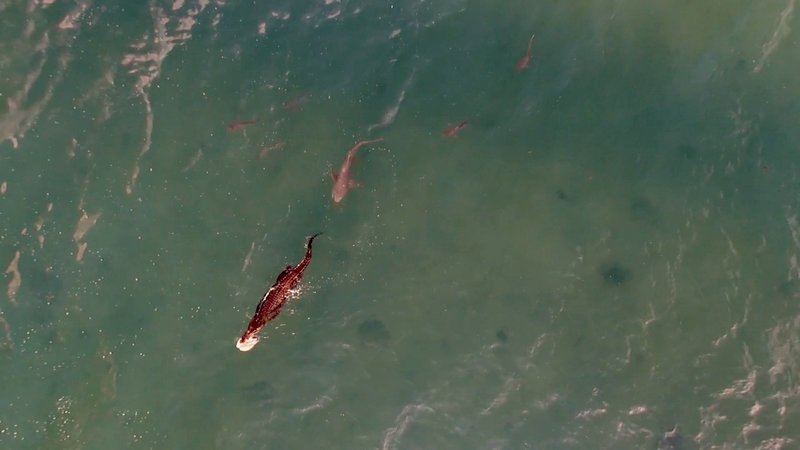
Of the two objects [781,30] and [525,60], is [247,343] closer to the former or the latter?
[525,60]

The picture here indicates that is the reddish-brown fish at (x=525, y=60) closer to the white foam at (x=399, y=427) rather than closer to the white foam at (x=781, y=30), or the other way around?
the white foam at (x=781, y=30)

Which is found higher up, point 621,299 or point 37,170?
point 37,170

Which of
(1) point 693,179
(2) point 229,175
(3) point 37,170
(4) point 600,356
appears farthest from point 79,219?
(1) point 693,179

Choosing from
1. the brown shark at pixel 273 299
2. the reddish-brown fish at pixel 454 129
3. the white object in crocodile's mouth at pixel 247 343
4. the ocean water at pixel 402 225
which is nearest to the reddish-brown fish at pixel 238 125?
the ocean water at pixel 402 225

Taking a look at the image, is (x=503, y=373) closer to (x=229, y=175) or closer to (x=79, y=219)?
(x=229, y=175)

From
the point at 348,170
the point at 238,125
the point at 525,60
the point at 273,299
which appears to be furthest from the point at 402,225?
the point at 525,60

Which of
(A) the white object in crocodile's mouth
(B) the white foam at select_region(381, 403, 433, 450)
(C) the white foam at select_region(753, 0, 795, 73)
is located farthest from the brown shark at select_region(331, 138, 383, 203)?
(C) the white foam at select_region(753, 0, 795, 73)

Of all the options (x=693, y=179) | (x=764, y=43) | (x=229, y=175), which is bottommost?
(x=693, y=179)
